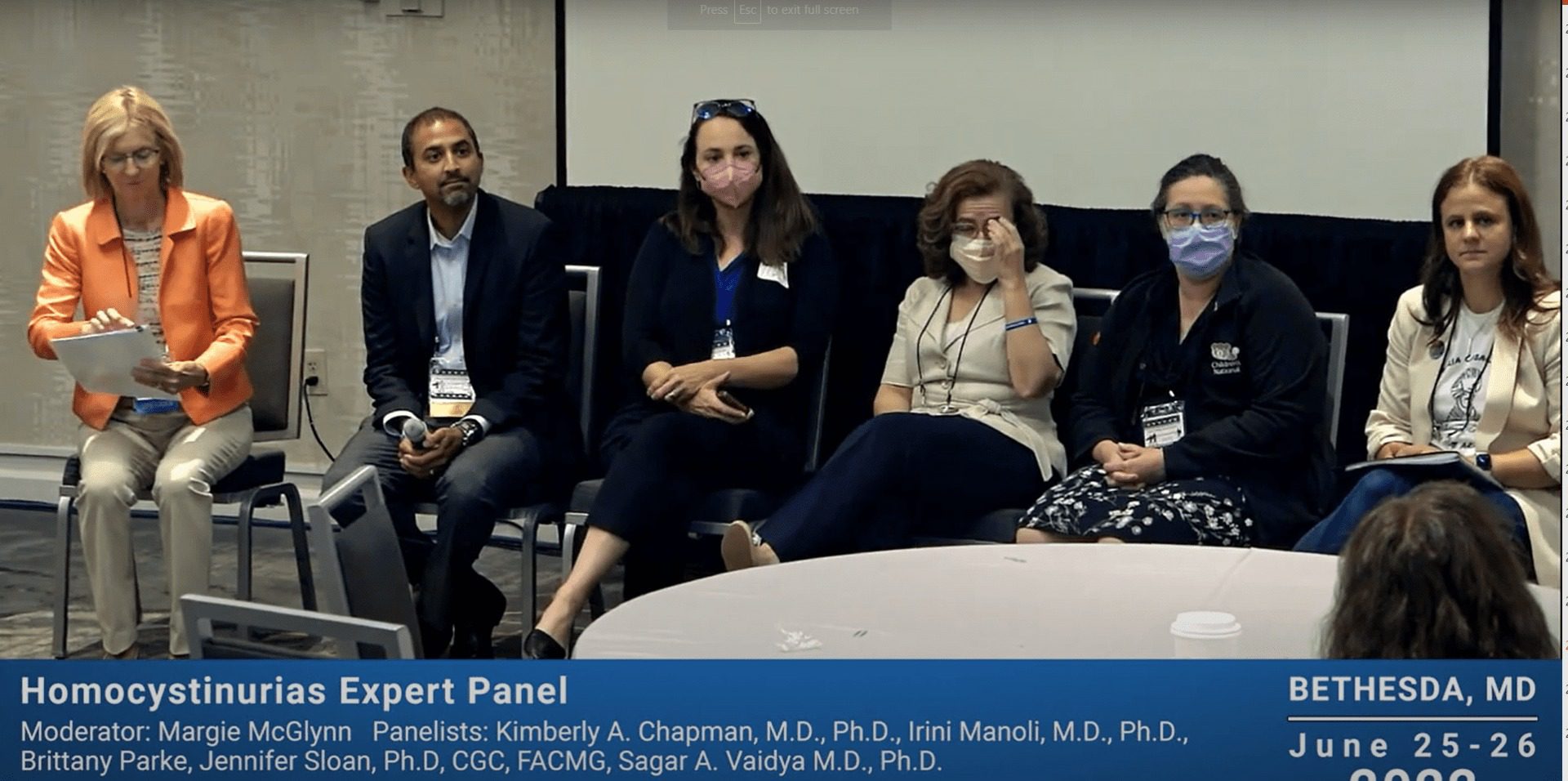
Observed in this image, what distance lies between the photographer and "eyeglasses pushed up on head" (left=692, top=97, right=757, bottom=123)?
4.04m

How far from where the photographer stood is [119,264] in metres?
4.21

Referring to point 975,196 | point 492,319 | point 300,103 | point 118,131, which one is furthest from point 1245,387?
point 300,103

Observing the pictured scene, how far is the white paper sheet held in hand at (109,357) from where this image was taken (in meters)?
4.00

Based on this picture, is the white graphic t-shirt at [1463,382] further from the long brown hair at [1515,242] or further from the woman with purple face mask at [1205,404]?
the woman with purple face mask at [1205,404]

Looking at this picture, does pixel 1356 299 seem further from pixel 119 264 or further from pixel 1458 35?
pixel 119 264

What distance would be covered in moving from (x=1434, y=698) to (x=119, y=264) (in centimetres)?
287

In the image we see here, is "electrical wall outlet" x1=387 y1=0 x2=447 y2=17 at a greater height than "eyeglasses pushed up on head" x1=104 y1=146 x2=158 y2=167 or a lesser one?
greater

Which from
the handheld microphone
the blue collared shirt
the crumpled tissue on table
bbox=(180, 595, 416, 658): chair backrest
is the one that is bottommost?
the crumpled tissue on table

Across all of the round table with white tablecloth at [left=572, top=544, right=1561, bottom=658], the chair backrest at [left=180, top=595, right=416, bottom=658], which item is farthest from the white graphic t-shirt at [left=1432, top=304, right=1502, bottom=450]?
the chair backrest at [left=180, top=595, right=416, bottom=658]

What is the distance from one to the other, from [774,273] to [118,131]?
4.61 feet

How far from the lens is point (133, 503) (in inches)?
165

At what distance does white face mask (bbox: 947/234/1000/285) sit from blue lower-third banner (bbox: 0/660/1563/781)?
1406 millimetres

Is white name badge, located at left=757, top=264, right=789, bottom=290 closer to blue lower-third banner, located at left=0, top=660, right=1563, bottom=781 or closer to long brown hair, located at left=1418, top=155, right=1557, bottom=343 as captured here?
long brown hair, located at left=1418, top=155, right=1557, bottom=343

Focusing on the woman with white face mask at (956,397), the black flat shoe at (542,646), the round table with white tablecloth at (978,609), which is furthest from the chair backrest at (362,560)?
the woman with white face mask at (956,397)
